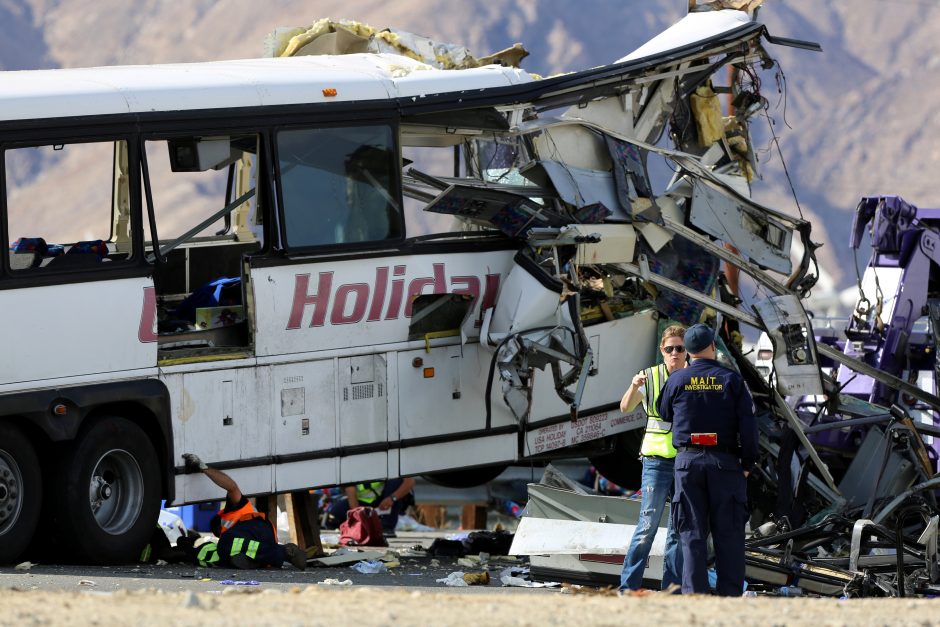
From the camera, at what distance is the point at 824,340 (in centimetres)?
1653

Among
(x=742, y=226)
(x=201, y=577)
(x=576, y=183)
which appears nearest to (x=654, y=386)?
(x=201, y=577)

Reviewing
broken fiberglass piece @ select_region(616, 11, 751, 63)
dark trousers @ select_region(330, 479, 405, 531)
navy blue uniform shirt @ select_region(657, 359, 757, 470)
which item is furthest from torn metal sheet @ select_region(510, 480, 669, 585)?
dark trousers @ select_region(330, 479, 405, 531)

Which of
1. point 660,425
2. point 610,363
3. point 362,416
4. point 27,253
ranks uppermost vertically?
point 27,253

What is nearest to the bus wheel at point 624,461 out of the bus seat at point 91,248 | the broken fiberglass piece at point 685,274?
the broken fiberglass piece at point 685,274

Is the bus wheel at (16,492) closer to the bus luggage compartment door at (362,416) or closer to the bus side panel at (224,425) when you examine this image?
the bus side panel at (224,425)

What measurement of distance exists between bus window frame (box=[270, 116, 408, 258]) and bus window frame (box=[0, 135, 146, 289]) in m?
→ 1.03

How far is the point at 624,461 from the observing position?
14.3 metres

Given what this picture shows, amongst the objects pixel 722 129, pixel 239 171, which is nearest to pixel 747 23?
pixel 722 129

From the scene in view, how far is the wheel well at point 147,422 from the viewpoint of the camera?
10656mm

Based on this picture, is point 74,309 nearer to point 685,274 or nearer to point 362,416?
point 362,416

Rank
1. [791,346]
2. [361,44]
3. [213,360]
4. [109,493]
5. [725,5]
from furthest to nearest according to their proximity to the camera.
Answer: [725,5], [361,44], [791,346], [213,360], [109,493]

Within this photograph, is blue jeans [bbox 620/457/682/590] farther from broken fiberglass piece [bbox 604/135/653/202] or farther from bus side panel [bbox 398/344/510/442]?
broken fiberglass piece [bbox 604/135/653/202]

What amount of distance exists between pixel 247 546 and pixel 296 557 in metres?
0.44

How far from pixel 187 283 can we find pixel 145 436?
9.01 feet
